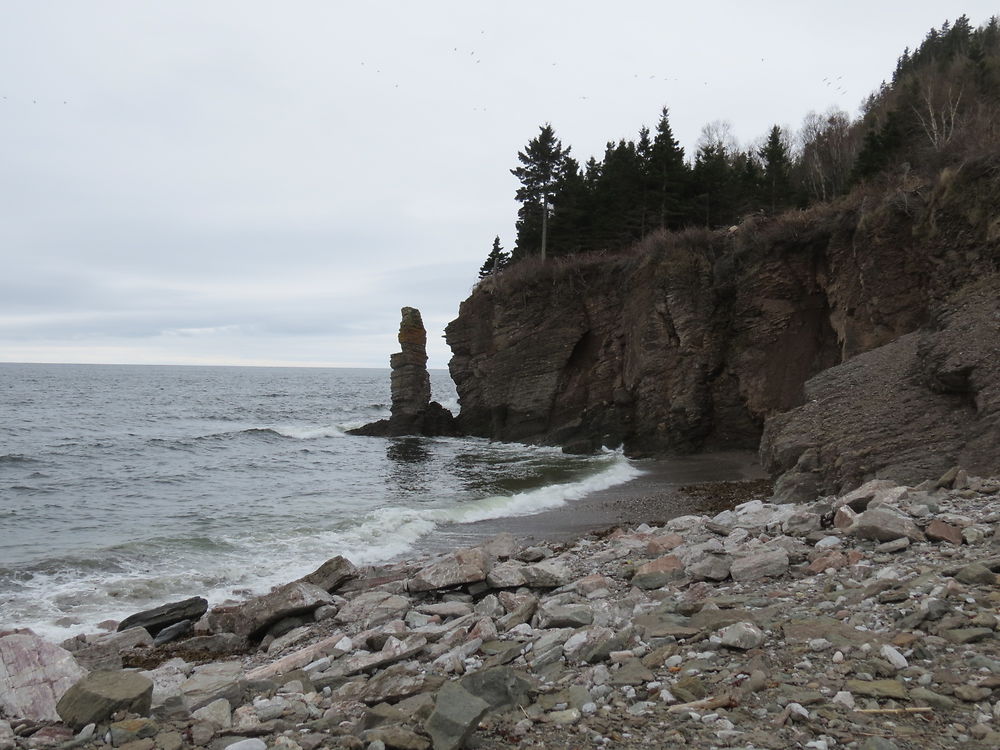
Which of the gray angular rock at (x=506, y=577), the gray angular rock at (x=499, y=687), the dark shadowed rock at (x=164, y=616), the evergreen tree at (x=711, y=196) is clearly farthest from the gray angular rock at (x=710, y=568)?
the evergreen tree at (x=711, y=196)

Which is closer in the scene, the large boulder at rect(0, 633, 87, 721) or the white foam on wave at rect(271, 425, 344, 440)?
the large boulder at rect(0, 633, 87, 721)

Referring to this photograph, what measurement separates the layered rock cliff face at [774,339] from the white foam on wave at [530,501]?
585cm

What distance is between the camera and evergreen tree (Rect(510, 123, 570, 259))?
4097 cm

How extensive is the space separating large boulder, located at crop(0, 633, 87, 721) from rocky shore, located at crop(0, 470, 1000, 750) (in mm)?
19

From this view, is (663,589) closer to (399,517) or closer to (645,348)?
(399,517)

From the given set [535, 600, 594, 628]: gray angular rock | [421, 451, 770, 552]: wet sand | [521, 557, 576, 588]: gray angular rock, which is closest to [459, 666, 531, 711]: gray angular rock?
[535, 600, 594, 628]: gray angular rock

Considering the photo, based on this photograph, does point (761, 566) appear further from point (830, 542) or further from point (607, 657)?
point (607, 657)

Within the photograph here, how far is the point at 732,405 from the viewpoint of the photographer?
26.9 meters

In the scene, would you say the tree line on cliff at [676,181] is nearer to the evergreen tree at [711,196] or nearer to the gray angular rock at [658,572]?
the evergreen tree at [711,196]

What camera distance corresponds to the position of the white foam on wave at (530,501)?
55.5ft

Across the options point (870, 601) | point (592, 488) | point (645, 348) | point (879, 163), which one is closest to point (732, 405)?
point (645, 348)

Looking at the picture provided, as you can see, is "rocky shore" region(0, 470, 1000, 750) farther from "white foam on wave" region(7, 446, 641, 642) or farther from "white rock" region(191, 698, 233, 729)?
"white foam on wave" region(7, 446, 641, 642)

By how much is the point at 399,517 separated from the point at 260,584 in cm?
500

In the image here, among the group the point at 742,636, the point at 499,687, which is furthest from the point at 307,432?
the point at 742,636
